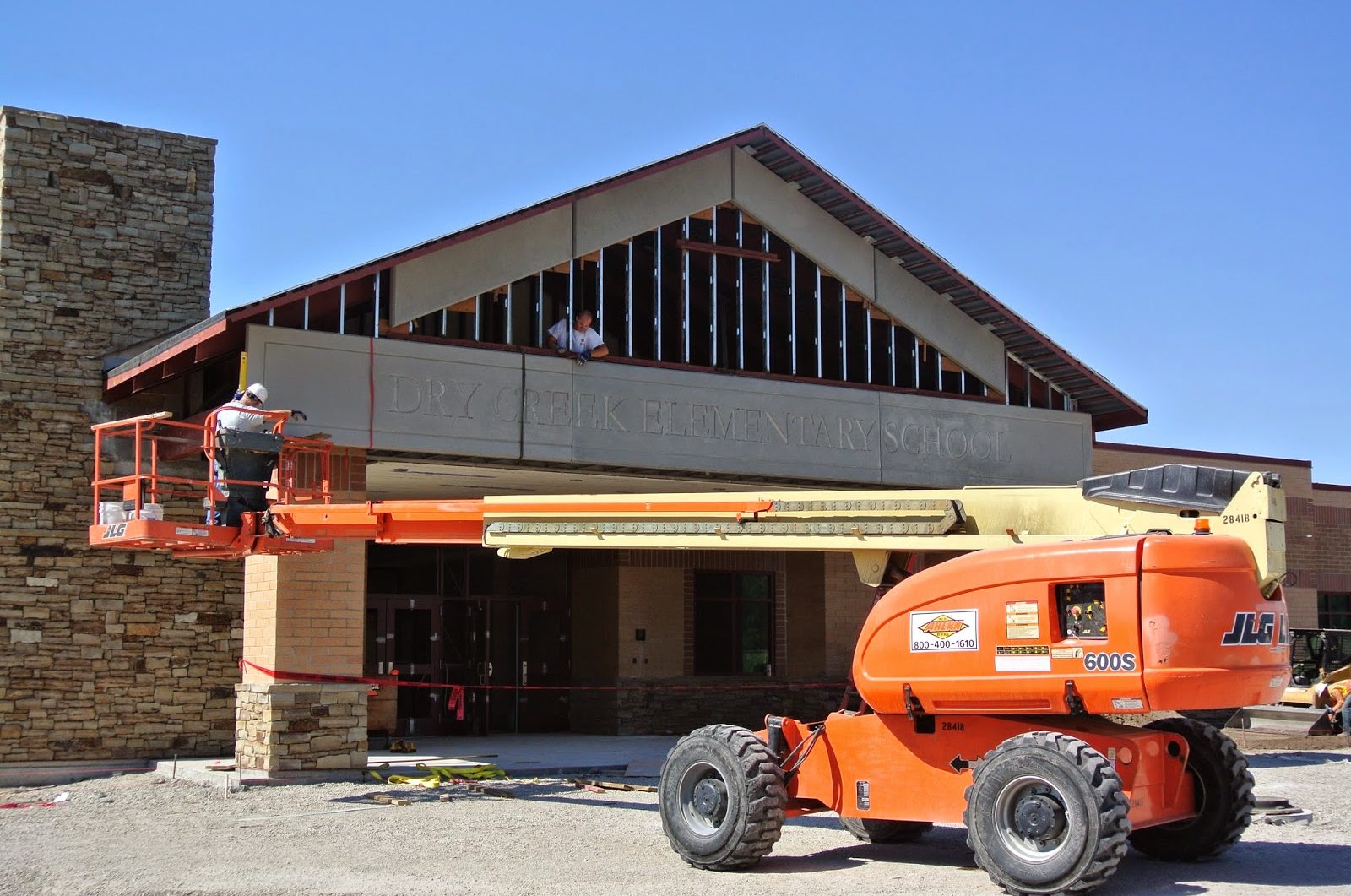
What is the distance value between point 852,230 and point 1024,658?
11.5 m

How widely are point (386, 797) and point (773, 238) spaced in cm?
944

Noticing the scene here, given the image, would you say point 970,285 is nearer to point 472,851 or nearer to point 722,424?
point 722,424

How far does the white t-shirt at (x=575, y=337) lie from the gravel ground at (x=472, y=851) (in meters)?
5.40

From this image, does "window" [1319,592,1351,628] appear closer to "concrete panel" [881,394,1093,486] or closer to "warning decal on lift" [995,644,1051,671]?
"concrete panel" [881,394,1093,486]

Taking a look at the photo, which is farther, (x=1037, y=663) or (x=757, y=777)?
(x=757, y=777)

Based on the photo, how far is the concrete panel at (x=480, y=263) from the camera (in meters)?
16.4

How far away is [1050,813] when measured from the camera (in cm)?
900

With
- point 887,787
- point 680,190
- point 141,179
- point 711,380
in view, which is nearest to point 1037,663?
point 887,787

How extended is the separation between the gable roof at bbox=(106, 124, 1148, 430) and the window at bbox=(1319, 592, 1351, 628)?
436 inches

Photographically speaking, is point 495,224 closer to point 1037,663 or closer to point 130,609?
point 130,609

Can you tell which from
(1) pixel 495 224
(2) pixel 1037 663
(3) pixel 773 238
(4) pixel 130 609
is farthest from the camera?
(3) pixel 773 238

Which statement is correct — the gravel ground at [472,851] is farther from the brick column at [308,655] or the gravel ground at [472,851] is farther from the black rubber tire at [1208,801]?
the brick column at [308,655]

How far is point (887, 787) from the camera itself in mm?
10312

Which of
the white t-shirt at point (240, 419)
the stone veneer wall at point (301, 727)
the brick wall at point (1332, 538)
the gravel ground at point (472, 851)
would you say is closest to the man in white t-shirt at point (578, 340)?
the stone veneer wall at point (301, 727)
